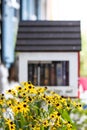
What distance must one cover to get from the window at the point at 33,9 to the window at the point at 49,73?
83cm

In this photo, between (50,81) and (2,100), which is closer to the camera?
(2,100)

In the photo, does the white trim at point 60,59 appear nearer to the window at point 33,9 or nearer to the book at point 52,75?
the book at point 52,75

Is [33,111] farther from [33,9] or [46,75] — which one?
[33,9]

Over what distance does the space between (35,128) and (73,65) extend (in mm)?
1602

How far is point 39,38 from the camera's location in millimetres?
3125

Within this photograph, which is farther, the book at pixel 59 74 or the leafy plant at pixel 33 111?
the book at pixel 59 74

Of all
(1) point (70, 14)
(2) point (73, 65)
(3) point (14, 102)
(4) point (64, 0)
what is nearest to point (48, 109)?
(3) point (14, 102)

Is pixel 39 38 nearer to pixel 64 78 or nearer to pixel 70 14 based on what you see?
pixel 64 78

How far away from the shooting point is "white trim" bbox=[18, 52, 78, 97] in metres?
3.06

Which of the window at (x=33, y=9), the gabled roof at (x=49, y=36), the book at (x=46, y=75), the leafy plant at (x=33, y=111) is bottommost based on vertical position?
the leafy plant at (x=33, y=111)

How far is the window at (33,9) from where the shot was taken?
3.99 metres

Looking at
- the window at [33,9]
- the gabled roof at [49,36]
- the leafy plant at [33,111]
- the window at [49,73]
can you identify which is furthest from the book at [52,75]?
the leafy plant at [33,111]

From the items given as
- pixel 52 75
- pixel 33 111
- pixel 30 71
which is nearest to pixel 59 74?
pixel 52 75

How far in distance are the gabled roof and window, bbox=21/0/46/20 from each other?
2.10 feet
